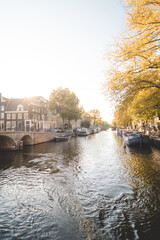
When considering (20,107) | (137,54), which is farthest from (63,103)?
(137,54)

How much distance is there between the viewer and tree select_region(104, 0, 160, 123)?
7.21m

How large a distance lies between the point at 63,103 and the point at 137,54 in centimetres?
4358

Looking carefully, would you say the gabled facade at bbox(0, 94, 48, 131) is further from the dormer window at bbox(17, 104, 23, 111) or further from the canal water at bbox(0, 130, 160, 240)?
the canal water at bbox(0, 130, 160, 240)

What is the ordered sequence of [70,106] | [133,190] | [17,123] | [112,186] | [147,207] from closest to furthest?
[147,207], [133,190], [112,186], [17,123], [70,106]

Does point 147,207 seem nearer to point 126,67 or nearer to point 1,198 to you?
point 1,198

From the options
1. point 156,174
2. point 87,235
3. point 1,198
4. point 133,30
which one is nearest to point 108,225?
point 87,235

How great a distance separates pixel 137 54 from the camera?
8414mm

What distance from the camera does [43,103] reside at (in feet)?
171

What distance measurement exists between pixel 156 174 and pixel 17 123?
4094 centimetres

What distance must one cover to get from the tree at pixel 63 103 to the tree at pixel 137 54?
130 feet

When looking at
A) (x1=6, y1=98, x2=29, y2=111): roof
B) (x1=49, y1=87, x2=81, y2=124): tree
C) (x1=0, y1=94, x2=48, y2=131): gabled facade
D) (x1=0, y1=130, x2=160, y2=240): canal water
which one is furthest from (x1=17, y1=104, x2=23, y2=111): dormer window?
(x1=0, y1=130, x2=160, y2=240): canal water

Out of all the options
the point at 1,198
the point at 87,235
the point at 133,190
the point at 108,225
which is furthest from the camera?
the point at 133,190

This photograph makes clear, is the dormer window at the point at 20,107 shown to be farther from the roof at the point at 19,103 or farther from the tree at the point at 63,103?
the tree at the point at 63,103

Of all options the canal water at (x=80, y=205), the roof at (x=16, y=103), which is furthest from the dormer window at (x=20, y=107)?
the canal water at (x=80, y=205)
